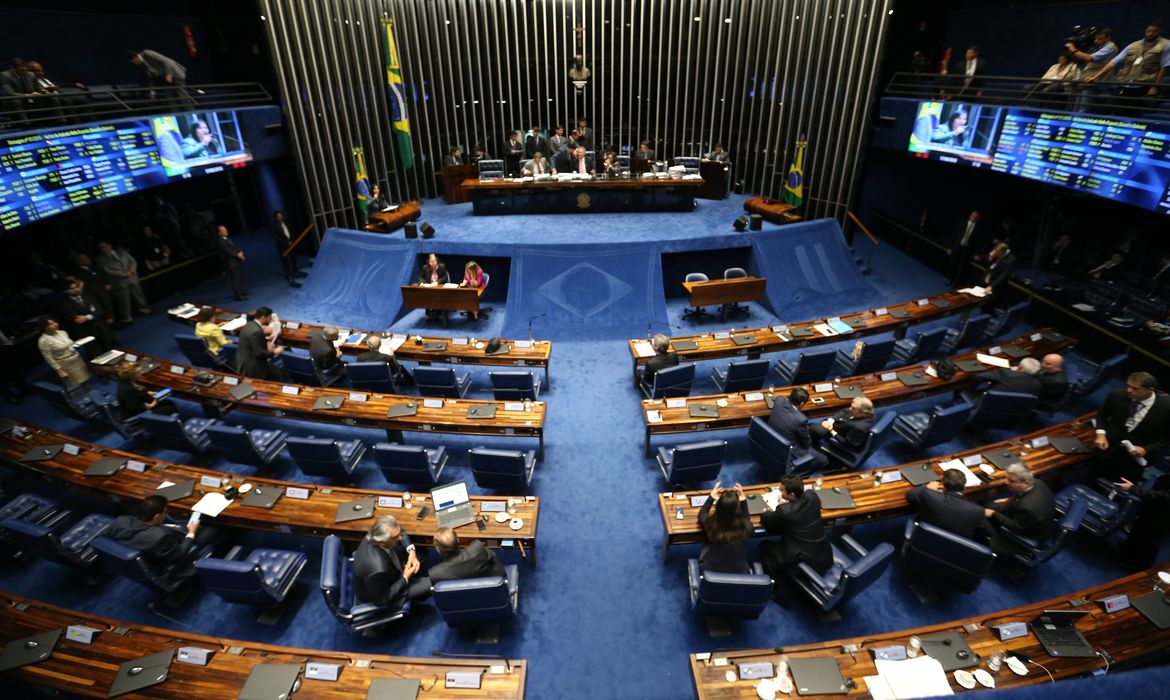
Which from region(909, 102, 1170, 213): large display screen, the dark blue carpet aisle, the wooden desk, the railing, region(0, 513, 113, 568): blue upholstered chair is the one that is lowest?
the dark blue carpet aisle

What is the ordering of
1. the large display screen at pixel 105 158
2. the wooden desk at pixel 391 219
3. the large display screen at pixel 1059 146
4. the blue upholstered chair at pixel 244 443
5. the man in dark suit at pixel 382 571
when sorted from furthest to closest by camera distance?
the wooden desk at pixel 391 219 → the large display screen at pixel 105 158 → the large display screen at pixel 1059 146 → the blue upholstered chair at pixel 244 443 → the man in dark suit at pixel 382 571

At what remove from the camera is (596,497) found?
265 inches

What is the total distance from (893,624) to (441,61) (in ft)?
55.1

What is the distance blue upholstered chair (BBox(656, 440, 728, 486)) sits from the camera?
6.13 meters

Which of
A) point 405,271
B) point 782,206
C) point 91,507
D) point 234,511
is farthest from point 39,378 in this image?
point 782,206

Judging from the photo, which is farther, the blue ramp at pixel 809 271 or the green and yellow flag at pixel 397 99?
the green and yellow flag at pixel 397 99

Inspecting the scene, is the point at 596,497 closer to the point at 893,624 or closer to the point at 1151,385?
the point at 893,624

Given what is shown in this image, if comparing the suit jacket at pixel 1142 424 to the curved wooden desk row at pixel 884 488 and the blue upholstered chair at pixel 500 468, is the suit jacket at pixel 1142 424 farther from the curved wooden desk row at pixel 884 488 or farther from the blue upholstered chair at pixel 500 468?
the blue upholstered chair at pixel 500 468

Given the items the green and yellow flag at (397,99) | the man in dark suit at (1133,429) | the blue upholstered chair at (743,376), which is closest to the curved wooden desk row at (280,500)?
the blue upholstered chair at (743,376)

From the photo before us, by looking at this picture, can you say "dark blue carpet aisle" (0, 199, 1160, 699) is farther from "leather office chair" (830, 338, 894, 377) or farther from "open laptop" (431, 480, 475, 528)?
"open laptop" (431, 480, 475, 528)

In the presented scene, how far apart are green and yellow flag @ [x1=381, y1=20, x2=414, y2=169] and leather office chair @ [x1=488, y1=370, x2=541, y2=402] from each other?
968 cm

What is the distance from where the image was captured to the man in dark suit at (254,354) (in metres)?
8.12

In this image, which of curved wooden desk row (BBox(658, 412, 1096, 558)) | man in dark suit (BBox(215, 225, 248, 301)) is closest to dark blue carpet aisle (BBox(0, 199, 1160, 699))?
curved wooden desk row (BBox(658, 412, 1096, 558))

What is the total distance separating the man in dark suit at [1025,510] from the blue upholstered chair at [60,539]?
27.9ft
